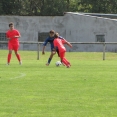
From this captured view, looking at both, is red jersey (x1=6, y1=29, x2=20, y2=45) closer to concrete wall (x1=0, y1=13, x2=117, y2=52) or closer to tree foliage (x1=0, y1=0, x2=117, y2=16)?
concrete wall (x1=0, y1=13, x2=117, y2=52)

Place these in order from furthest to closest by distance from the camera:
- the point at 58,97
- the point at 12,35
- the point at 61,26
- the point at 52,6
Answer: the point at 52,6 < the point at 61,26 < the point at 12,35 < the point at 58,97

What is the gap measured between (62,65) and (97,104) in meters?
13.5

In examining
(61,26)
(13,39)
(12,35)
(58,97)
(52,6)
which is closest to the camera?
(58,97)

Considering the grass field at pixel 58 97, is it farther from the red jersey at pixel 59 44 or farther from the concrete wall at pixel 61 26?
the concrete wall at pixel 61 26

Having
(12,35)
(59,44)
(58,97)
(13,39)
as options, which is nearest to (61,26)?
(13,39)

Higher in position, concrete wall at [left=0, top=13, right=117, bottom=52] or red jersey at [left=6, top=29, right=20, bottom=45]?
red jersey at [left=6, top=29, right=20, bottom=45]

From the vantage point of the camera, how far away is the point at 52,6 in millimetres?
64750

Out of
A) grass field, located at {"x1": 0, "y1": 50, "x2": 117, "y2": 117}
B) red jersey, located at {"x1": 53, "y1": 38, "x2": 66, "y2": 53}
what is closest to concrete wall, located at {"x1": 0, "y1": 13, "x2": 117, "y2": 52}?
red jersey, located at {"x1": 53, "y1": 38, "x2": 66, "y2": 53}

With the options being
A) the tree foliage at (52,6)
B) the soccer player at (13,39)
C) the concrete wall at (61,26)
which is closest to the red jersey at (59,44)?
the soccer player at (13,39)

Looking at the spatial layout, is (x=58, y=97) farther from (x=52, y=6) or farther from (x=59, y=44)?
(x=52, y=6)

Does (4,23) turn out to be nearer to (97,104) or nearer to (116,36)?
(116,36)

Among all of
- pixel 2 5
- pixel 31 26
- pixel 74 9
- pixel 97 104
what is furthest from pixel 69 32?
pixel 97 104

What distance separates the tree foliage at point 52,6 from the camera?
6412 cm

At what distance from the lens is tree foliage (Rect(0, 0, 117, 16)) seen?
64.1m
